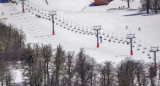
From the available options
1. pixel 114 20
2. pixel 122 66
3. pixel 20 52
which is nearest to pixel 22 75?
pixel 20 52

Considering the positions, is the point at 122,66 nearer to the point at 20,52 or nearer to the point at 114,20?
the point at 20,52

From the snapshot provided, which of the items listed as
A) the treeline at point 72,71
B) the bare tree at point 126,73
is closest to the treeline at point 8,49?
the treeline at point 72,71

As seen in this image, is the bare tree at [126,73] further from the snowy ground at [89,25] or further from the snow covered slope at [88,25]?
the snow covered slope at [88,25]

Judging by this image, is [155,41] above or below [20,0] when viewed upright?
below

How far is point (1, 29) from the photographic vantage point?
2965 inches

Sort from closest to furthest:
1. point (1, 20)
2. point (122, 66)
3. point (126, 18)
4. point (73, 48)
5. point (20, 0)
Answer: point (122, 66), point (73, 48), point (1, 20), point (126, 18), point (20, 0)

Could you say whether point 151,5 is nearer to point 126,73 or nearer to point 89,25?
point 89,25

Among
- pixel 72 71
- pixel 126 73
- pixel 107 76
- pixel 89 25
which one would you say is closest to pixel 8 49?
pixel 72 71

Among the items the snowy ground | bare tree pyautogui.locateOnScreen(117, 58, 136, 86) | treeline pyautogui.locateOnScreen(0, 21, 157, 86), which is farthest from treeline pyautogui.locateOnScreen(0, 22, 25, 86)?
bare tree pyautogui.locateOnScreen(117, 58, 136, 86)

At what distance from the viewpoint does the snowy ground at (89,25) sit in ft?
240

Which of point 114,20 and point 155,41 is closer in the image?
point 155,41

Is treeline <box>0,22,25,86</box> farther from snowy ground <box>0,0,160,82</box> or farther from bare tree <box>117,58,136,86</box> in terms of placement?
bare tree <box>117,58,136,86</box>

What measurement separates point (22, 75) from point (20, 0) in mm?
47390

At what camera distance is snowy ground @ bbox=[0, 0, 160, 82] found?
73.3 m
